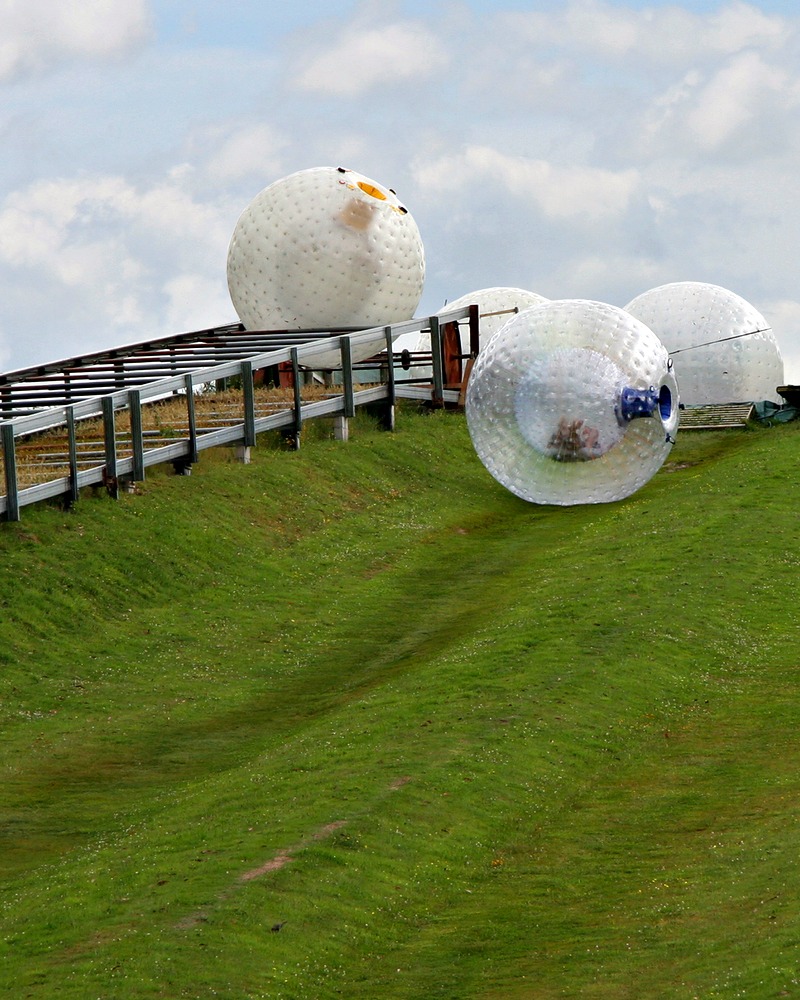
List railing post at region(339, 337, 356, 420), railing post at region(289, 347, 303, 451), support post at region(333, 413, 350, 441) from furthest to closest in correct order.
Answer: support post at region(333, 413, 350, 441) → railing post at region(339, 337, 356, 420) → railing post at region(289, 347, 303, 451)

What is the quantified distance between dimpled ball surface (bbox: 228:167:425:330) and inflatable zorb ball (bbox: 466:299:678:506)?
10037mm

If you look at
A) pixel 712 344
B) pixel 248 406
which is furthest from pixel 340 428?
pixel 712 344

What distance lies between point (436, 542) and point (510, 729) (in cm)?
1177

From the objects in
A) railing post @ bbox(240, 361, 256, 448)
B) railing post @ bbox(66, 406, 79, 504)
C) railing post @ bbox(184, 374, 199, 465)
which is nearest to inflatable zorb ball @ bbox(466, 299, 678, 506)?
railing post @ bbox(184, 374, 199, 465)

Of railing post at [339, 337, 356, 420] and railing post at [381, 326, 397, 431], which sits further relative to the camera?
railing post at [381, 326, 397, 431]

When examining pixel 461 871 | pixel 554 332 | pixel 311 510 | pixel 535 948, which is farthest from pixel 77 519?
pixel 535 948

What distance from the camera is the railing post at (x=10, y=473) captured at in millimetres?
24000

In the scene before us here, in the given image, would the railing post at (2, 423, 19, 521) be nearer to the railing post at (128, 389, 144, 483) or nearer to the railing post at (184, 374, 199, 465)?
the railing post at (128, 389, 144, 483)

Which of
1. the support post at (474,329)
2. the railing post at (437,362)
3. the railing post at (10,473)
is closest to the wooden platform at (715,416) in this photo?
the support post at (474,329)

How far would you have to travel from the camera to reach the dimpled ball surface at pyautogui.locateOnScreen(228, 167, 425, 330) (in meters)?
37.0

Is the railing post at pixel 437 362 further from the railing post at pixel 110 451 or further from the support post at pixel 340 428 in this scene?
the railing post at pixel 110 451

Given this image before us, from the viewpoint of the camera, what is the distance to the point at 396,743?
16.6 m

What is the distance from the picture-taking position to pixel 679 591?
22469mm

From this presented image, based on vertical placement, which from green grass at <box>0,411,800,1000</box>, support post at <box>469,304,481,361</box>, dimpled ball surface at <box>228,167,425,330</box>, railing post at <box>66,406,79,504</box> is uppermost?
dimpled ball surface at <box>228,167,425,330</box>
